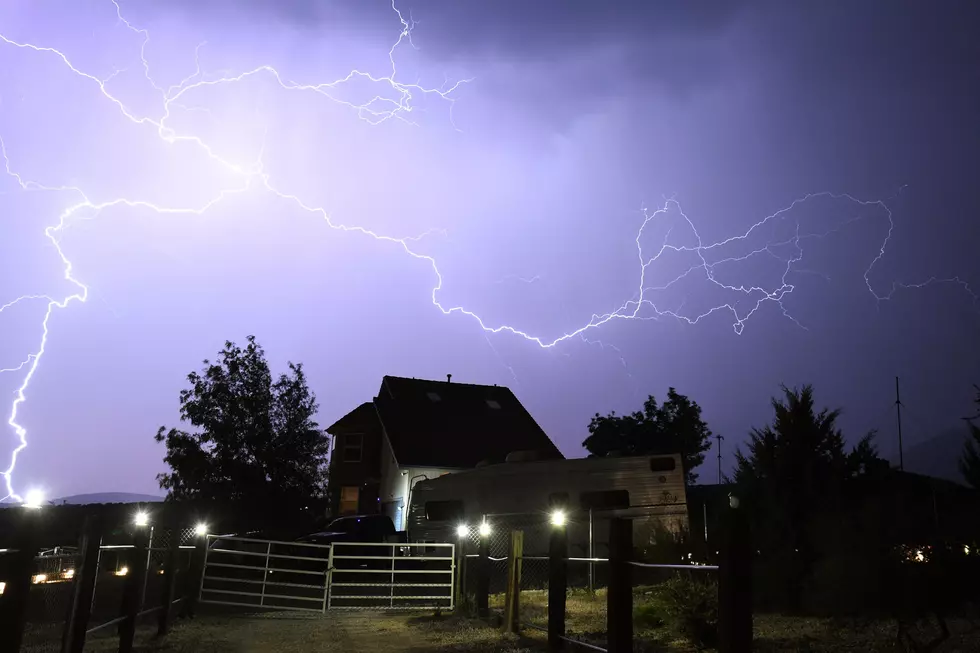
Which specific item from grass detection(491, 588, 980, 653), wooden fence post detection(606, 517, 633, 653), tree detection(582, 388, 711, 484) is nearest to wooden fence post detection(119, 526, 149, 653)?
grass detection(491, 588, 980, 653)

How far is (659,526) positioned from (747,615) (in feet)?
32.3

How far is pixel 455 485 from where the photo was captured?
17875 millimetres

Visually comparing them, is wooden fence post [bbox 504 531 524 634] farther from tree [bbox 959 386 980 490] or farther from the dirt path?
tree [bbox 959 386 980 490]

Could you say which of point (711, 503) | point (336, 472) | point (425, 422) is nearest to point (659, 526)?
point (711, 503)

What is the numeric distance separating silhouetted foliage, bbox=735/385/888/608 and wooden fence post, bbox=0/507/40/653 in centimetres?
930

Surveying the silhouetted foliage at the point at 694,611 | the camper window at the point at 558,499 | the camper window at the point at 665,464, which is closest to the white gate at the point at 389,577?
the camper window at the point at 558,499

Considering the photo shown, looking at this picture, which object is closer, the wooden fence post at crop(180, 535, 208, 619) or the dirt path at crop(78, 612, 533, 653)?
the dirt path at crop(78, 612, 533, 653)

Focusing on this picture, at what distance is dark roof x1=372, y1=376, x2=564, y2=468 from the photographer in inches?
1152

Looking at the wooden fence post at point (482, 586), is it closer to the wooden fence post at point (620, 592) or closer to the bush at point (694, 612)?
the bush at point (694, 612)

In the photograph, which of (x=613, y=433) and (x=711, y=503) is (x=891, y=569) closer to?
(x=711, y=503)

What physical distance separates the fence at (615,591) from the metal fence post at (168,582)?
14.7ft

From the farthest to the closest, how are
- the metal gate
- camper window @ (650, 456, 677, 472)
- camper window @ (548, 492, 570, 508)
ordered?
camper window @ (548, 492, 570, 508) → camper window @ (650, 456, 677, 472) → the metal gate

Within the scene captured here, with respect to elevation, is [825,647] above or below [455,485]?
below

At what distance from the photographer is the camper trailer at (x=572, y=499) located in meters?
15.5
